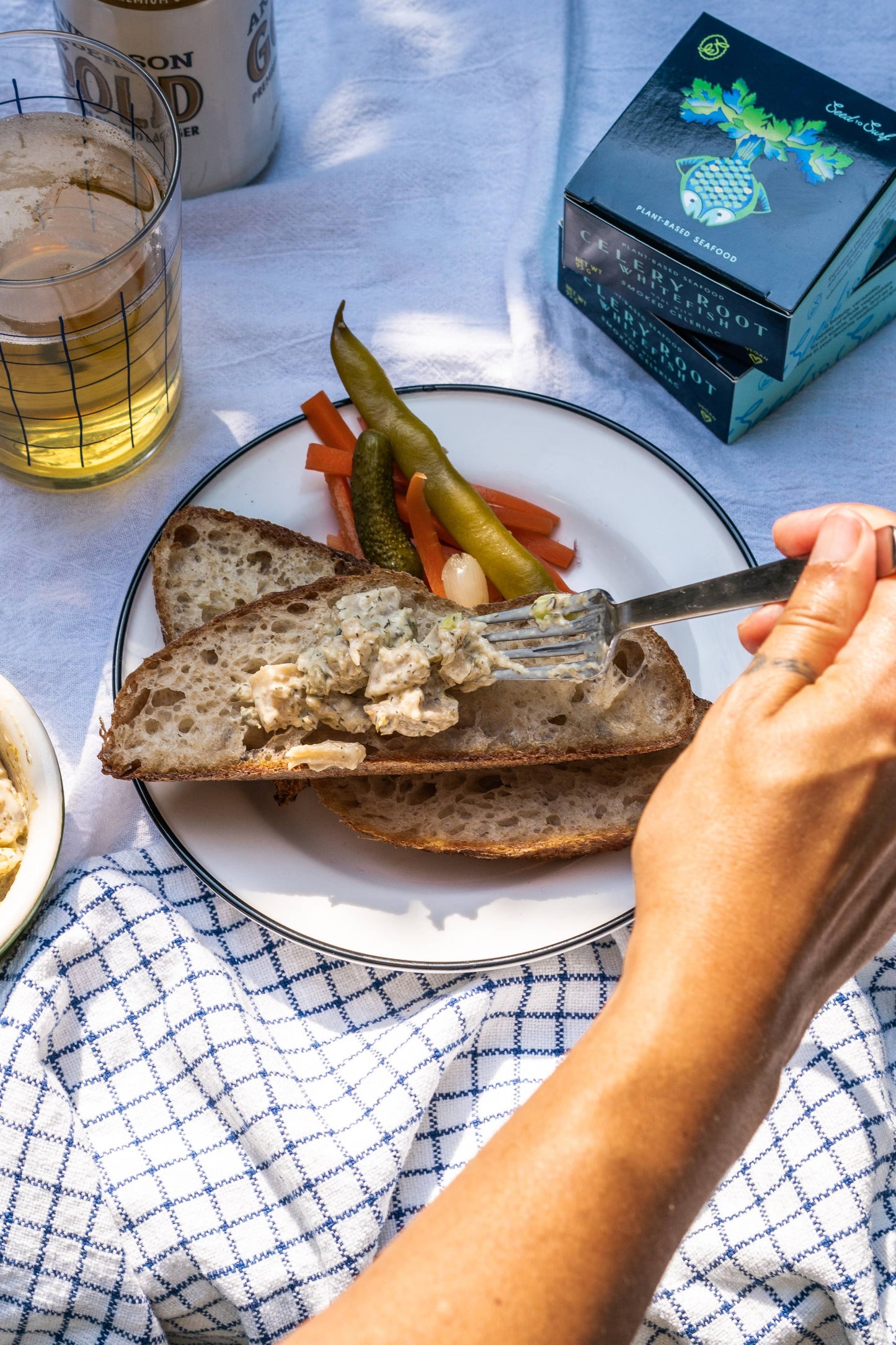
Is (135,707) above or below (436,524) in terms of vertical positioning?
below

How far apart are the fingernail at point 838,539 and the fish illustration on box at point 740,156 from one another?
1.14 metres

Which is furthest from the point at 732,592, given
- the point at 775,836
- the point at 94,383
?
the point at 94,383

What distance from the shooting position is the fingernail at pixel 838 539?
1.51 metres

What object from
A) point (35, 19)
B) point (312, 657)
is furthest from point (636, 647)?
point (35, 19)

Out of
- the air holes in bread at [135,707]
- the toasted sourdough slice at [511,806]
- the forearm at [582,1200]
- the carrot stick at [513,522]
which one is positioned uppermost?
the carrot stick at [513,522]

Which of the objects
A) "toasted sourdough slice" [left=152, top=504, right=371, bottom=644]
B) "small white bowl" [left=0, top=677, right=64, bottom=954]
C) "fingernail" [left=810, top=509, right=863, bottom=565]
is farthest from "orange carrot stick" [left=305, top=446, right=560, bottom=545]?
"fingernail" [left=810, top=509, right=863, bottom=565]

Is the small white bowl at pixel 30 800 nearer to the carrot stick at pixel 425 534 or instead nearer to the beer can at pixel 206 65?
the carrot stick at pixel 425 534

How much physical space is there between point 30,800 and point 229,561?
641 millimetres

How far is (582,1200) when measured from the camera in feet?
4.14

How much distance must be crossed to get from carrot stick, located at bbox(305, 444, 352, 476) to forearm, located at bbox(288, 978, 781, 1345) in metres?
1.44

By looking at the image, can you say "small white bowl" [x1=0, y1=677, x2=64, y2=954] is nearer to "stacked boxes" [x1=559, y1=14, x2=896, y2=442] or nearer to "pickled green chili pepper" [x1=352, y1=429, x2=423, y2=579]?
"pickled green chili pepper" [x1=352, y1=429, x2=423, y2=579]

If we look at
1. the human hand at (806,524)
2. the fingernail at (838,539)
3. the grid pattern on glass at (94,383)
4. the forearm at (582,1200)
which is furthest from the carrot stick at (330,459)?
the forearm at (582,1200)

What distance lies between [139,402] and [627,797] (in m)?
1.34

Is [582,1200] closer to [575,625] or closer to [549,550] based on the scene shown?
[575,625]
